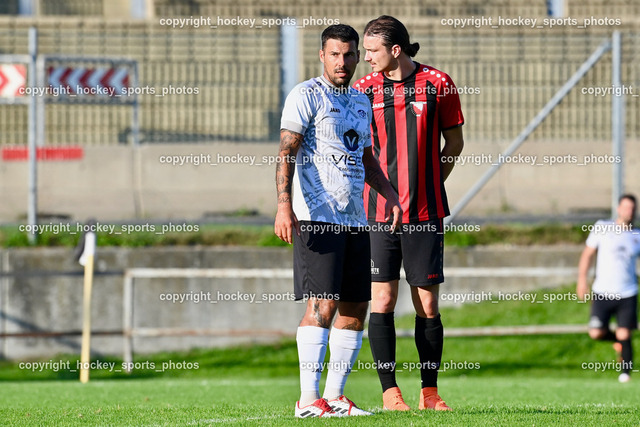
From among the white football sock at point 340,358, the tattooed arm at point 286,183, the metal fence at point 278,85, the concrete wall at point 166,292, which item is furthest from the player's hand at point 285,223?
the metal fence at point 278,85

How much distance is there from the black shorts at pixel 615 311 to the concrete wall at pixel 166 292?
144cm

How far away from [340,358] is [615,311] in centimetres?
613

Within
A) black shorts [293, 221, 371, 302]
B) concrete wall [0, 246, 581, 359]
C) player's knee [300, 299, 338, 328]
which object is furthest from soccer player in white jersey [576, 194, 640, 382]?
player's knee [300, 299, 338, 328]

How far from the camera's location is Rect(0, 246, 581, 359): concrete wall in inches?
501

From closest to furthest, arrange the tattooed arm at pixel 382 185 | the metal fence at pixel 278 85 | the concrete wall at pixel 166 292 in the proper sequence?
the tattooed arm at pixel 382 185 → the concrete wall at pixel 166 292 → the metal fence at pixel 278 85

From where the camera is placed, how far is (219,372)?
12656mm

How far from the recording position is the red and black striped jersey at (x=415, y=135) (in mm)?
6578

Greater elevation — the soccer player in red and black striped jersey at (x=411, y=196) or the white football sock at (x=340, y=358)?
the soccer player in red and black striped jersey at (x=411, y=196)

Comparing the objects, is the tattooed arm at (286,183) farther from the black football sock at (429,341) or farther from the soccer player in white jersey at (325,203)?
the black football sock at (429,341)

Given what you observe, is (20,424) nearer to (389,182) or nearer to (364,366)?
(389,182)

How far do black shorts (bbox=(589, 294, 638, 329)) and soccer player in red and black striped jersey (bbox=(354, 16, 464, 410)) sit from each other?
5133 mm

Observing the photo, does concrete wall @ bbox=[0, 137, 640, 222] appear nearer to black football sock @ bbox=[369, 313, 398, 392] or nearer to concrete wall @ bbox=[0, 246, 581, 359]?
concrete wall @ bbox=[0, 246, 581, 359]

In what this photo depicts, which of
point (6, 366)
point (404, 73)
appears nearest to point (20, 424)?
point (404, 73)

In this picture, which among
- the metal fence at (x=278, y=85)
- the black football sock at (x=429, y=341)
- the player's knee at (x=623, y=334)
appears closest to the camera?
the black football sock at (x=429, y=341)
